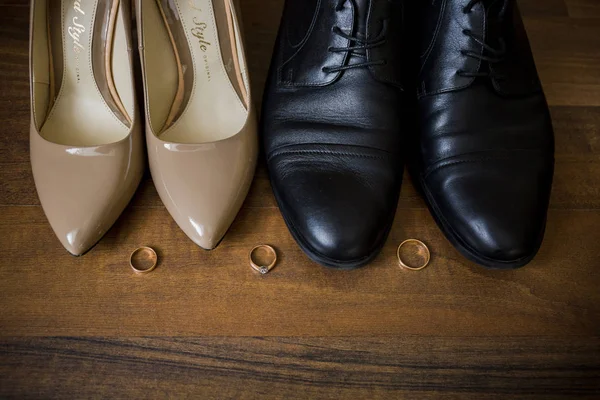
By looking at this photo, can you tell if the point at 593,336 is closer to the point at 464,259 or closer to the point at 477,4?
the point at 464,259

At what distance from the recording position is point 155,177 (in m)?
0.64

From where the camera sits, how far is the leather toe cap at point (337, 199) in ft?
1.97

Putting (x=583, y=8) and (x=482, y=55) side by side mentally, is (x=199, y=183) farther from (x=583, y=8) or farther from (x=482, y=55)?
(x=583, y=8)

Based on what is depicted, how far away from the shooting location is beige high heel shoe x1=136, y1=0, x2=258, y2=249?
0.62 m

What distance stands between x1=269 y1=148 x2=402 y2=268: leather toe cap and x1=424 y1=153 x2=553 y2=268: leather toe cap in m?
0.07

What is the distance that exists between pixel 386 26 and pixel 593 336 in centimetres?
50

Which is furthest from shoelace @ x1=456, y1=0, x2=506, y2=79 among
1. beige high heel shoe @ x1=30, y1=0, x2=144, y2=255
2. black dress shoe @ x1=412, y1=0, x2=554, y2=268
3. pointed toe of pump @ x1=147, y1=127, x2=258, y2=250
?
beige high heel shoe @ x1=30, y1=0, x2=144, y2=255

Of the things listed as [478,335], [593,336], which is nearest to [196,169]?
[478,335]

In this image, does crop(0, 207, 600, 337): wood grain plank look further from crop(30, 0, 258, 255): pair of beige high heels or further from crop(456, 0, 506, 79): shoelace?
crop(456, 0, 506, 79): shoelace

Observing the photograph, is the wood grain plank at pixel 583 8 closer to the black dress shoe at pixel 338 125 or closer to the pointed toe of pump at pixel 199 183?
the black dress shoe at pixel 338 125

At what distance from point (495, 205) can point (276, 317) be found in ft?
1.03

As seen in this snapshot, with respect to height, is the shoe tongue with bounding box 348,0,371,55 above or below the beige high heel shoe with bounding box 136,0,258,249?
above

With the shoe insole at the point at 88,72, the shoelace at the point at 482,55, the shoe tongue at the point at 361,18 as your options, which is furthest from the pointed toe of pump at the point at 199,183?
the shoelace at the point at 482,55

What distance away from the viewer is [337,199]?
610 mm
